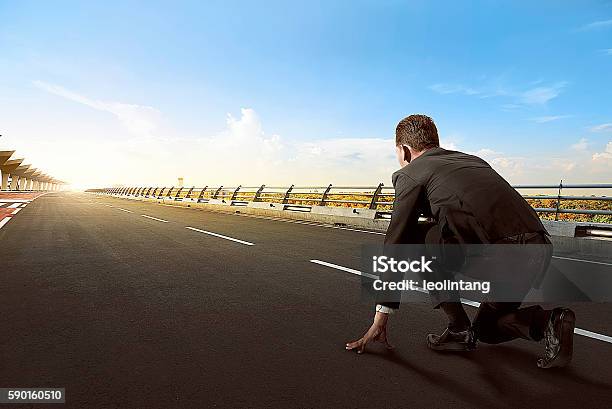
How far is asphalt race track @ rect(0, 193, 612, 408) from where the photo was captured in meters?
2.60

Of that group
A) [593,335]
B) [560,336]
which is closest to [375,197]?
[593,335]

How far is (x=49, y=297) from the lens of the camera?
4.88 metres

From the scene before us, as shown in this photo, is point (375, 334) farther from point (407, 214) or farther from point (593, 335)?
point (593, 335)

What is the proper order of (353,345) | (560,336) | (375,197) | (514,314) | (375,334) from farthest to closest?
(375,197), (353,345), (375,334), (514,314), (560,336)

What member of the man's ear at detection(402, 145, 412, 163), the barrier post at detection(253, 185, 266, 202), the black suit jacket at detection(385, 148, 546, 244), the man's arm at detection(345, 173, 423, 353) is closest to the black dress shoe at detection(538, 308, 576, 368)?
the black suit jacket at detection(385, 148, 546, 244)

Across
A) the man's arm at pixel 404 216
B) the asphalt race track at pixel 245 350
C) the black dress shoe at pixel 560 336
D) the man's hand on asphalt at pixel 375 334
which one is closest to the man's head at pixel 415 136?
the man's arm at pixel 404 216

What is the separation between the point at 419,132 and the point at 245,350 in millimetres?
2018

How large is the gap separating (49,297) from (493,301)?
4.51 meters

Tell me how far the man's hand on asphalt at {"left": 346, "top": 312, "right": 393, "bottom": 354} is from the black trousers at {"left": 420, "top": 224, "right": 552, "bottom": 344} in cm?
59

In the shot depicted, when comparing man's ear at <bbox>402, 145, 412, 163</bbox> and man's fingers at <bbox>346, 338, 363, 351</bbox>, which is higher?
man's ear at <bbox>402, 145, 412, 163</bbox>

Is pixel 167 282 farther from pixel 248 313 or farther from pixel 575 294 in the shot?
pixel 575 294

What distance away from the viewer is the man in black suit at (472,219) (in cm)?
271

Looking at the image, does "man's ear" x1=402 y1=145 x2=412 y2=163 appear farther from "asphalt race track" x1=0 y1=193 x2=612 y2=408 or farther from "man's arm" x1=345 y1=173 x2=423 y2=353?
"asphalt race track" x1=0 y1=193 x2=612 y2=408

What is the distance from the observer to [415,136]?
311 cm
